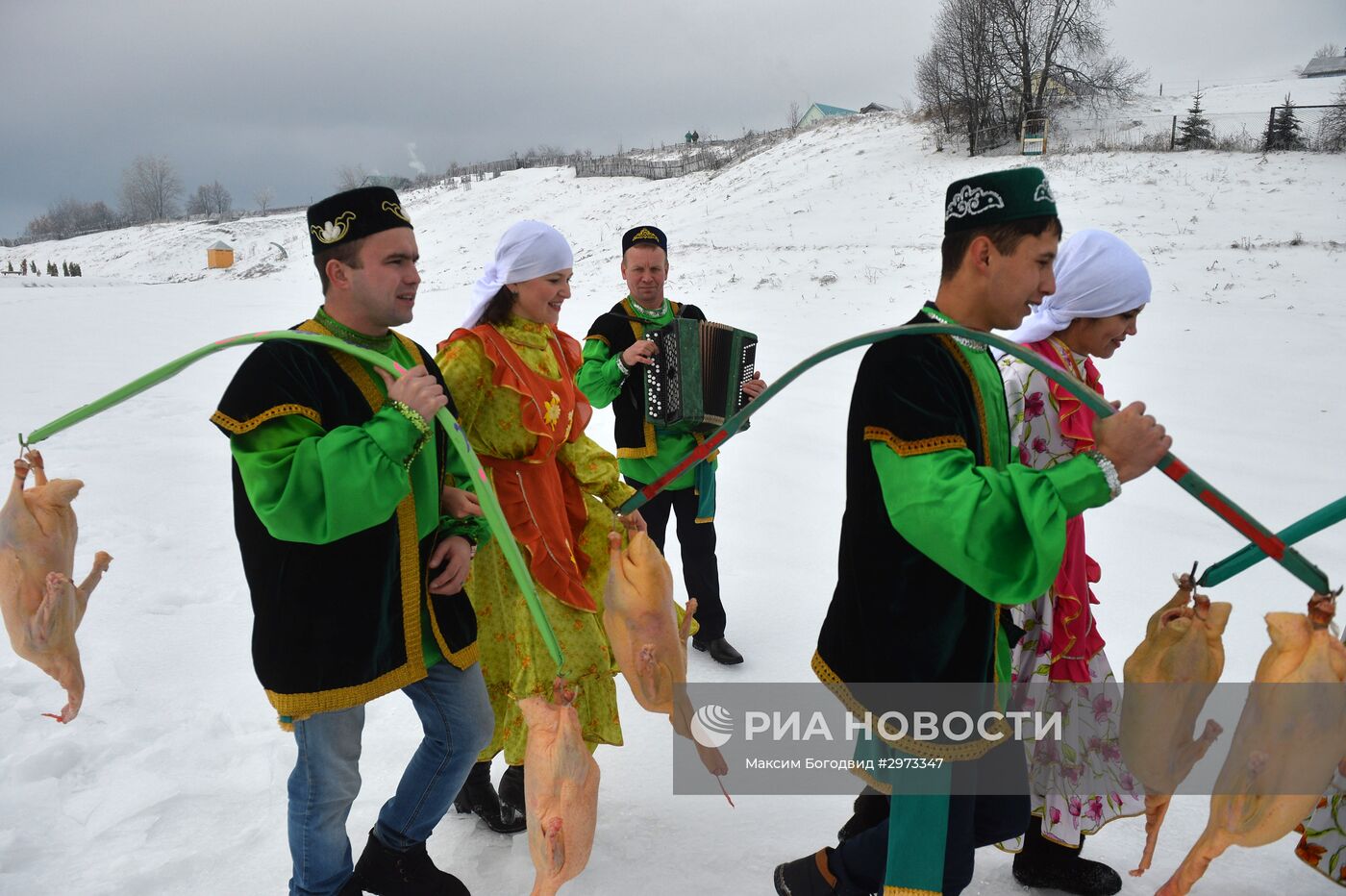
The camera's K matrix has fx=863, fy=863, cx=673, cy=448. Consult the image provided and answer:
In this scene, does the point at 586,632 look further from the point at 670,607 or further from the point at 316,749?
the point at 316,749

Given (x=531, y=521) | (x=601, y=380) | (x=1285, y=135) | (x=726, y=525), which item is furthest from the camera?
(x=1285, y=135)

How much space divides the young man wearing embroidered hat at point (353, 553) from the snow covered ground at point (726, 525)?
59 cm

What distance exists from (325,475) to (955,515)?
136 cm

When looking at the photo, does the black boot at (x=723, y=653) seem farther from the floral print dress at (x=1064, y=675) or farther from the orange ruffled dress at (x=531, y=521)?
the floral print dress at (x=1064, y=675)

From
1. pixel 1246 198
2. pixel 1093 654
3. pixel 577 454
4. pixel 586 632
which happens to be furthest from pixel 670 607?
pixel 1246 198

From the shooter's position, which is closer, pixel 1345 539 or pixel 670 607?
pixel 670 607

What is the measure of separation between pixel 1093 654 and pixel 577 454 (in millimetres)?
1839

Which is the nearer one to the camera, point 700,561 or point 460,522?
point 460,522

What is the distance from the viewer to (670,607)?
2.59 m

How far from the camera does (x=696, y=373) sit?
4.15 m

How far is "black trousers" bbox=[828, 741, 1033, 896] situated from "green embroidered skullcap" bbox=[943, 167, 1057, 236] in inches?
51.6

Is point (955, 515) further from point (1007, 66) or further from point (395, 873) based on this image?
point (1007, 66)

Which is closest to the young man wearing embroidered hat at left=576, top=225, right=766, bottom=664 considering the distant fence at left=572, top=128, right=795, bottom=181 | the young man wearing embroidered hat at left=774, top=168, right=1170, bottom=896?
the young man wearing embroidered hat at left=774, top=168, right=1170, bottom=896

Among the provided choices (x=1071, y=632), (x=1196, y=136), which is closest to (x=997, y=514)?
(x=1071, y=632)
